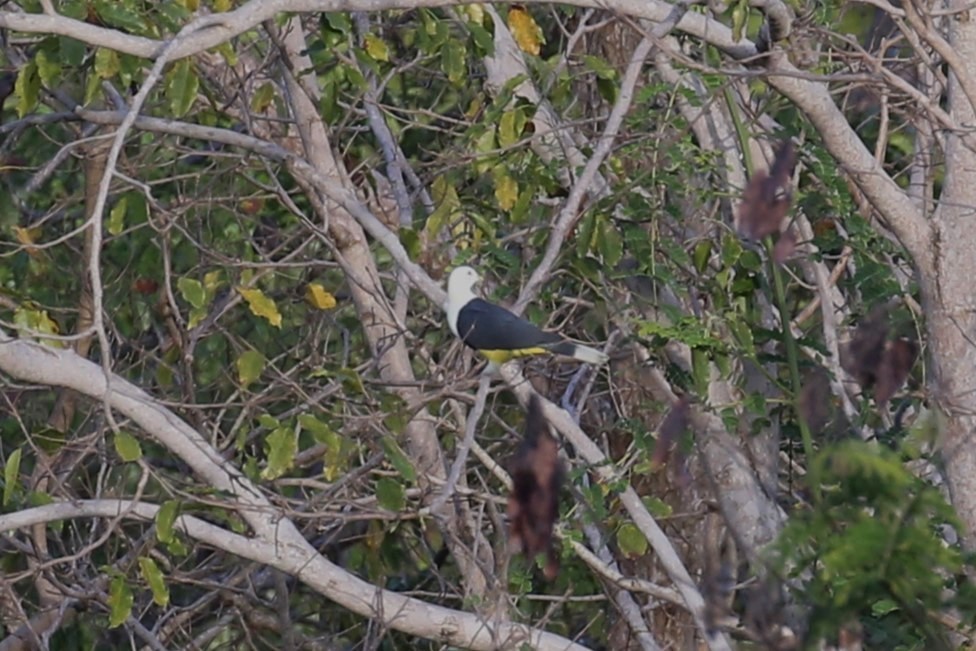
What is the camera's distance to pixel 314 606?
6.01 meters

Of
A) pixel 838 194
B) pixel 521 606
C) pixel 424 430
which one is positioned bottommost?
pixel 521 606

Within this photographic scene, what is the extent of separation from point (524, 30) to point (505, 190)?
60 cm

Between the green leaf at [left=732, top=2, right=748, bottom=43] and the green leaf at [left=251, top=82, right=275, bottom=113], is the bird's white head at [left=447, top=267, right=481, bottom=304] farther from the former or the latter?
the green leaf at [left=732, top=2, right=748, bottom=43]

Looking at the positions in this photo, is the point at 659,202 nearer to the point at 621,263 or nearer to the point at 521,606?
the point at 621,263

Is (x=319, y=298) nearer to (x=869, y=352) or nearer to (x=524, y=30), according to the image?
(x=524, y=30)

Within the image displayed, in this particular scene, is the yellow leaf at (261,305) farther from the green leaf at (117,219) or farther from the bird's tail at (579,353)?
the bird's tail at (579,353)

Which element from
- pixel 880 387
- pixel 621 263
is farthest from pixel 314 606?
pixel 880 387

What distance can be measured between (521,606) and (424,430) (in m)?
0.54

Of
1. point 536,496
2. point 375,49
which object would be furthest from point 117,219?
point 536,496

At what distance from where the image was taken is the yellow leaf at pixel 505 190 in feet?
15.1

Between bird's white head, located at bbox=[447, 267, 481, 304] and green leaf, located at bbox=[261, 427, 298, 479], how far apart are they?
1.68 feet

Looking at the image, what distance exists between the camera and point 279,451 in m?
4.27

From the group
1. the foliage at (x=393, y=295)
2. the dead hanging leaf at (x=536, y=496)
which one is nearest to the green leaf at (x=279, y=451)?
the foliage at (x=393, y=295)

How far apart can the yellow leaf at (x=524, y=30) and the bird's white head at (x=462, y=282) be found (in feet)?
2.33
